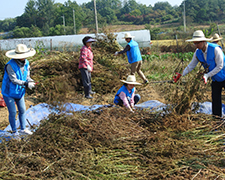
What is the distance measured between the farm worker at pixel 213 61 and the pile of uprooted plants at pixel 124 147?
0.35 meters

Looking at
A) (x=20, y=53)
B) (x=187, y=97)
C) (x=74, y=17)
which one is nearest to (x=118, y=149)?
(x=187, y=97)

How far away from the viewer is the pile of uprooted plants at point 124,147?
2428 mm

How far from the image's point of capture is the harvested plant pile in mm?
2424

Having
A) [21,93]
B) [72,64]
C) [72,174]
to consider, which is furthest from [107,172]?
[72,64]

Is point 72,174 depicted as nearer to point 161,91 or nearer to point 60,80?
point 60,80

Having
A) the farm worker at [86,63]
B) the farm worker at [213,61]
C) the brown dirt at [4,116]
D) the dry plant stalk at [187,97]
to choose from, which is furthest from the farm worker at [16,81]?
the farm worker at [213,61]

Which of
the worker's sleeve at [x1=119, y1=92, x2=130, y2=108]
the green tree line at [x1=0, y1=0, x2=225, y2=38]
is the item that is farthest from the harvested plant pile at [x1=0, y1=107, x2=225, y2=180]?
the green tree line at [x1=0, y1=0, x2=225, y2=38]

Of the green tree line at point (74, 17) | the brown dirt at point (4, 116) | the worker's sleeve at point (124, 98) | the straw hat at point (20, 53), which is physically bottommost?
the brown dirt at point (4, 116)

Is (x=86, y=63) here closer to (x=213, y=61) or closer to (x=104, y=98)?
(x=104, y=98)

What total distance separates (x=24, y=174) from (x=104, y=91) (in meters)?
4.36

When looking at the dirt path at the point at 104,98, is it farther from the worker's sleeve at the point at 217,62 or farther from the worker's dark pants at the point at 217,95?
the worker's sleeve at the point at 217,62

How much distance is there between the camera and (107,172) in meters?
2.48

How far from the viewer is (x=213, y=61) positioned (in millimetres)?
3676

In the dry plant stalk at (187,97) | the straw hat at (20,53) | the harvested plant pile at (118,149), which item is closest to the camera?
the harvested plant pile at (118,149)
